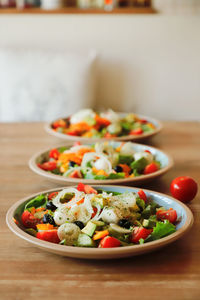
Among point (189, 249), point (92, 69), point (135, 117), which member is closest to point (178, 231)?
point (189, 249)

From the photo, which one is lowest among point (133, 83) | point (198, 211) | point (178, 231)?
point (133, 83)

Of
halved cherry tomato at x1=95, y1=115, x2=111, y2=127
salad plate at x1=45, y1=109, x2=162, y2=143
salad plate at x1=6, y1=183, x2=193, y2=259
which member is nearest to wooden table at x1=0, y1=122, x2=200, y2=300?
salad plate at x1=6, y1=183, x2=193, y2=259

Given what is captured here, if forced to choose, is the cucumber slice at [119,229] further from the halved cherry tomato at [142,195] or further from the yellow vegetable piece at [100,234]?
the halved cherry tomato at [142,195]

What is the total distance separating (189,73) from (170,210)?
258cm

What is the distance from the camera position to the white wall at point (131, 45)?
340cm

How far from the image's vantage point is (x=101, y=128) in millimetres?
2148

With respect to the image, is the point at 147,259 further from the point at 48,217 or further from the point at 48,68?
the point at 48,68

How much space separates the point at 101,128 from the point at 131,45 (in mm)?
1485

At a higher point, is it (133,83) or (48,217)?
(48,217)

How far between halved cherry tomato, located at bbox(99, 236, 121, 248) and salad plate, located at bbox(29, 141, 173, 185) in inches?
15.8

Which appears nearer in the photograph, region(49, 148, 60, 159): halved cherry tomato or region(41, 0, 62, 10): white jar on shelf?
region(49, 148, 60, 159): halved cherry tomato

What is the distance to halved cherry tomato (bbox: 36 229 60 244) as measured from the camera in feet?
3.17

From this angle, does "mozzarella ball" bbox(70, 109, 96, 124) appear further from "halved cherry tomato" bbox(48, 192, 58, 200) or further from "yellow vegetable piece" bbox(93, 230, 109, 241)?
"yellow vegetable piece" bbox(93, 230, 109, 241)

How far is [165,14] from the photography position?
3398mm
